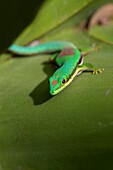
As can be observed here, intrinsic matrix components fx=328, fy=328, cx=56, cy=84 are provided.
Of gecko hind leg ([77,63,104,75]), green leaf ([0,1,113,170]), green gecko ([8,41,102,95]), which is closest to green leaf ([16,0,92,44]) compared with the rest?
green gecko ([8,41,102,95])

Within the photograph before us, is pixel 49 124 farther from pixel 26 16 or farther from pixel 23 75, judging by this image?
pixel 26 16

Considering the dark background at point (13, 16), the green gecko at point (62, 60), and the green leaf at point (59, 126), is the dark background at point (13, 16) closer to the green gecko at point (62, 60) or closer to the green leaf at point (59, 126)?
the green gecko at point (62, 60)

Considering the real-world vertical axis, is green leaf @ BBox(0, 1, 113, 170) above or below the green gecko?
below

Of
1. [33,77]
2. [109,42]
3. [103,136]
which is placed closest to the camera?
[103,136]

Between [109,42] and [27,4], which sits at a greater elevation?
[27,4]

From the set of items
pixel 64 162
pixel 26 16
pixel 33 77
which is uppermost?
pixel 26 16

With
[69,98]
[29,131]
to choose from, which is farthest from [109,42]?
[29,131]

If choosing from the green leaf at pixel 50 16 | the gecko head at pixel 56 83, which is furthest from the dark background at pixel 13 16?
the gecko head at pixel 56 83

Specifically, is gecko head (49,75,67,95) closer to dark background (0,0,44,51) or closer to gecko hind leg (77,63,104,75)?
gecko hind leg (77,63,104,75)
